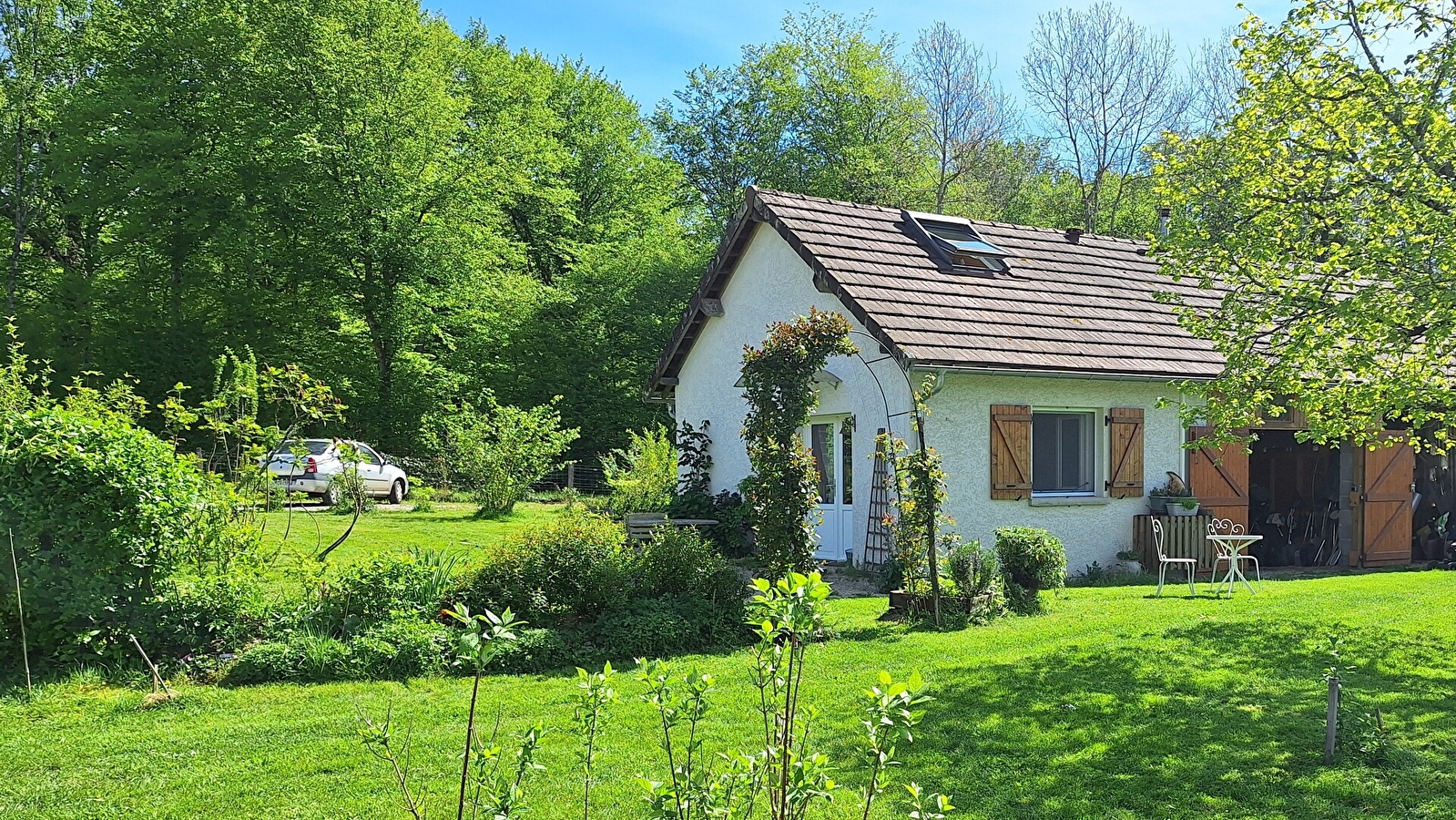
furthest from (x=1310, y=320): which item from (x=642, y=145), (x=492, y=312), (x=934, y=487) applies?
(x=642, y=145)

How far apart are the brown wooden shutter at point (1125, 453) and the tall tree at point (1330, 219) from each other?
398cm

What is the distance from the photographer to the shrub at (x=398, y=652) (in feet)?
25.7

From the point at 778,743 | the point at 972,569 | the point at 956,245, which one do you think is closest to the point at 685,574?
the point at 972,569

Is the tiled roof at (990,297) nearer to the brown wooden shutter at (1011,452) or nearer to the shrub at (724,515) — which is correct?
the brown wooden shutter at (1011,452)

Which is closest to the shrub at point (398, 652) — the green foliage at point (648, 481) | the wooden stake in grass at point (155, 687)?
the wooden stake in grass at point (155, 687)

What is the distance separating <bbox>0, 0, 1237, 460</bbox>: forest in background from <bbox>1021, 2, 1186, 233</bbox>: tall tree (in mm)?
82

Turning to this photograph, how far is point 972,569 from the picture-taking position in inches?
417

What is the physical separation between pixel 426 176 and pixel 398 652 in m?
23.4

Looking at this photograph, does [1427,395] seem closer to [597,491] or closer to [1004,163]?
[597,491]

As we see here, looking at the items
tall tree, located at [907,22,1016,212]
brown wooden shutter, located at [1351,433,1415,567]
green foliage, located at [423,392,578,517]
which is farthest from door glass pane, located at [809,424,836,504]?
tall tree, located at [907,22,1016,212]

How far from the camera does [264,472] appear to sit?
934 centimetres

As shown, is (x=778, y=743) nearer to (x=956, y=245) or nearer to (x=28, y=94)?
(x=956, y=245)

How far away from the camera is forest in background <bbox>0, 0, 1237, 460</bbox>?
88.7 ft

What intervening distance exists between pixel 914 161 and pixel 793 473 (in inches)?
1076
